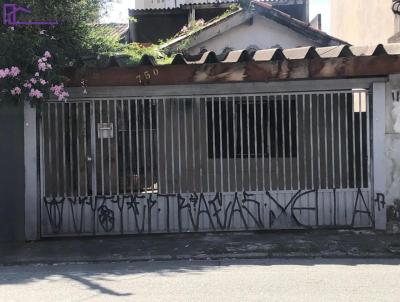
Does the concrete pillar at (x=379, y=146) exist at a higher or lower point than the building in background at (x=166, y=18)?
lower

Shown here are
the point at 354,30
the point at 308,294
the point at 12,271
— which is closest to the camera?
the point at 308,294

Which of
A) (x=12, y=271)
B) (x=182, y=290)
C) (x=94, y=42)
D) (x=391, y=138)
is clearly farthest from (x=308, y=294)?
(x=94, y=42)

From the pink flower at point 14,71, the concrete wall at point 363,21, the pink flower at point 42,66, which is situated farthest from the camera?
the concrete wall at point 363,21

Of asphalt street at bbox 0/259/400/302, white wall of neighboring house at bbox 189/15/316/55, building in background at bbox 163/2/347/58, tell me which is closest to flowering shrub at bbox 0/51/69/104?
asphalt street at bbox 0/259/400/302

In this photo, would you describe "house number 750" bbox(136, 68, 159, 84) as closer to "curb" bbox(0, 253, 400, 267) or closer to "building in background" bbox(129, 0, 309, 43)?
"curb" bbox(0, 253, 400, 267)

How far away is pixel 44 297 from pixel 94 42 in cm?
517

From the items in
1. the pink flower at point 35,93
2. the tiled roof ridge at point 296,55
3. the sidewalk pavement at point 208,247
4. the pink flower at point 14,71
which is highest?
the tiled roof ridge at point 296,55

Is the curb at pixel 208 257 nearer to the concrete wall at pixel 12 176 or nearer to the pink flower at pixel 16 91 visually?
the concrete wall at pixel 12 176

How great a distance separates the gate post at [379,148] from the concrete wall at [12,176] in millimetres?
5780

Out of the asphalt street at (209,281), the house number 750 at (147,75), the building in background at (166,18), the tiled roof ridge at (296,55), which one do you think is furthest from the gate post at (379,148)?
the building in background at (166,18)

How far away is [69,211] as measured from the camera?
30.9 ft

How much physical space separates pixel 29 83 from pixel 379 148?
18.4ft

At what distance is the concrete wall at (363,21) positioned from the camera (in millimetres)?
17109

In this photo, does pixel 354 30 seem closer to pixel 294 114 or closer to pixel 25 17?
pixel 294 114
